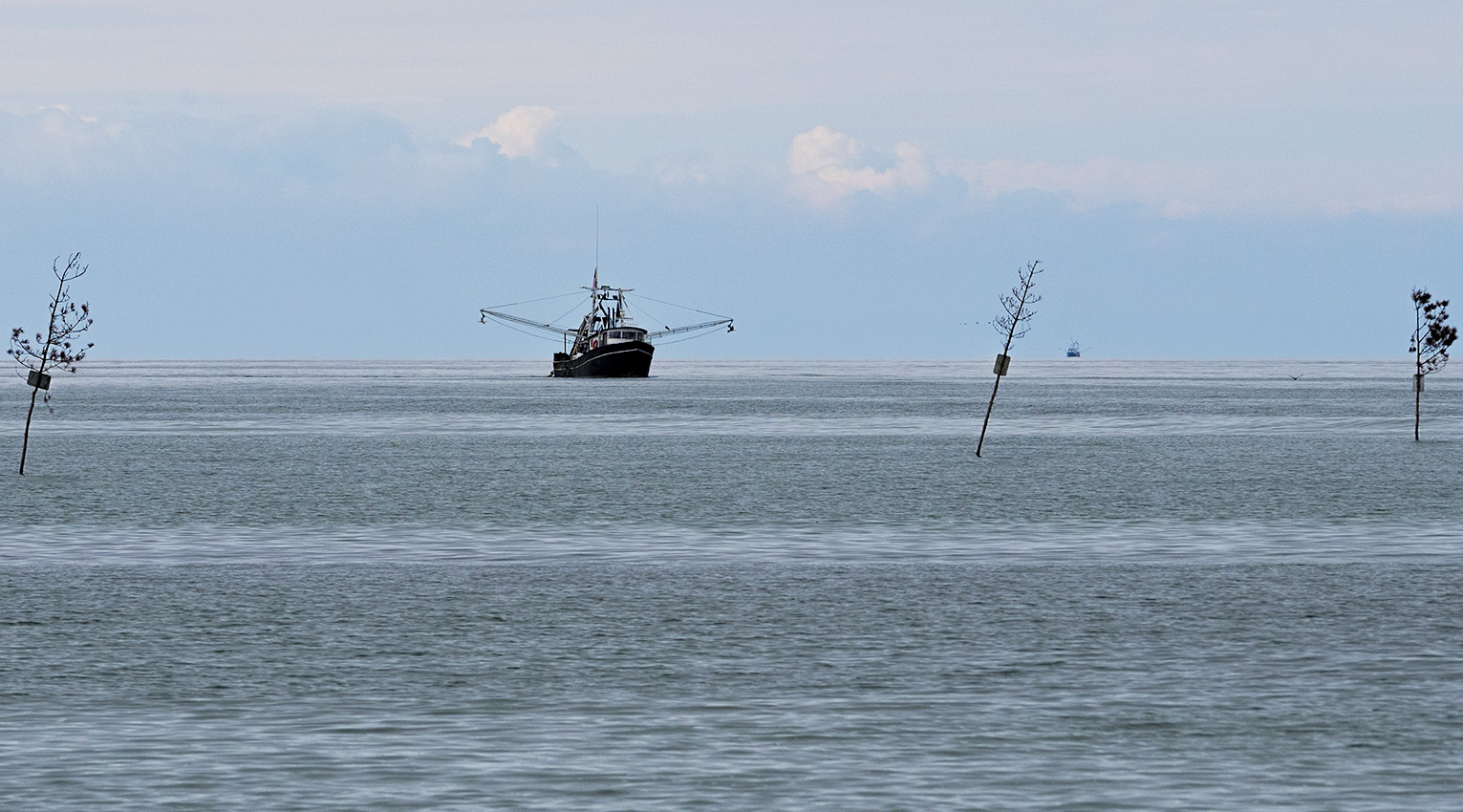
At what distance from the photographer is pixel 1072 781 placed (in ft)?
34.1

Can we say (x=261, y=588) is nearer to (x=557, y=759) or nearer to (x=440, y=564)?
(x=440, y=564)

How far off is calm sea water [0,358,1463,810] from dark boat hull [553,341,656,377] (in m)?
141

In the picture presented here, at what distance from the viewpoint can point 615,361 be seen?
182m

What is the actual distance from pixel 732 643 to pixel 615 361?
546 ft

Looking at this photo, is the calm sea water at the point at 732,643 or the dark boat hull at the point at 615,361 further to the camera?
the dark boat hull at the point at 615,361

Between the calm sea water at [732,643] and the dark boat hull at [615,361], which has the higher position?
the dark boat hull at [615,361]

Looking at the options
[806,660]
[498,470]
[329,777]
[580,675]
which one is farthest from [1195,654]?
[498,470]

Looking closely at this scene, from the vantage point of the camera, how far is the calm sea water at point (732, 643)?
10.6 metres

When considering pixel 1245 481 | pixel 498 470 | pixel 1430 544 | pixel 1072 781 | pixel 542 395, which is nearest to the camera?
pixel 1072 781

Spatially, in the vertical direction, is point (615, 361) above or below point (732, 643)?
above

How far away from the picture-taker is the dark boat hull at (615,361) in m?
181

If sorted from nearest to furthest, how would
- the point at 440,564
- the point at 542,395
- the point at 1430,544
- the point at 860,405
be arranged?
the point at 440,564
the point at 1430,544
the point at 860,405
the point at 542,395

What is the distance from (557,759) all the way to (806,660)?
405 centimetres

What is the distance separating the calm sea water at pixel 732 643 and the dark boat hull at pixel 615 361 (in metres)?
141
